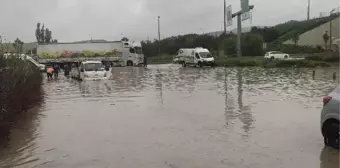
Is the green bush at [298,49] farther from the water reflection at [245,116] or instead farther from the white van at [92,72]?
the water reflection at [245,116]

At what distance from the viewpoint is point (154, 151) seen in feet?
29.7

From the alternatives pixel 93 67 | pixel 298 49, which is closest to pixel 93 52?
pixel 93 67

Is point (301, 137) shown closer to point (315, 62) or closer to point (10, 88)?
point (10, 88)

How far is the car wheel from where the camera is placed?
28.6ft

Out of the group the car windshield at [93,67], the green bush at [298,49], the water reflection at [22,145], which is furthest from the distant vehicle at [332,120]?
the green bush at [298,49]

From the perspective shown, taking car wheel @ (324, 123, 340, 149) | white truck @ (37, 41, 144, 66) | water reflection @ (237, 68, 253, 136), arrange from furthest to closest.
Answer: white truck @ (37, 41, 144, 66), water reflection @ (237, 68, 253, 136), car wheel @ (324, 123, 340, 149)

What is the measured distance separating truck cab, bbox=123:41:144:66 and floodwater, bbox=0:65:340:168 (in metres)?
37.5

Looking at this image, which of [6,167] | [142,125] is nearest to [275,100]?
[142,125]

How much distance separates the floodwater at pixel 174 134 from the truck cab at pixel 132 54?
3752cm

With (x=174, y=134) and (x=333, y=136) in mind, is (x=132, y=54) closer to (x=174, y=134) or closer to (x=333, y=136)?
(x=174, y=134)

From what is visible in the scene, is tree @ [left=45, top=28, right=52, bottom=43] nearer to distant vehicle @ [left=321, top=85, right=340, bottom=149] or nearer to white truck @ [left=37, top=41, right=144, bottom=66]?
white truck @ [left=37, top=41, right=144, bottom=66]

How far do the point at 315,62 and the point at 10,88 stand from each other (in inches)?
1440

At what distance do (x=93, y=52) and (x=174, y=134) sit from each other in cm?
4629

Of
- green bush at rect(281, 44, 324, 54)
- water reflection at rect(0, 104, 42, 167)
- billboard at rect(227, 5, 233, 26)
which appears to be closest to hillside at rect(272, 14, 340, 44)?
green bush at rect(281, 44, 324, 54)
